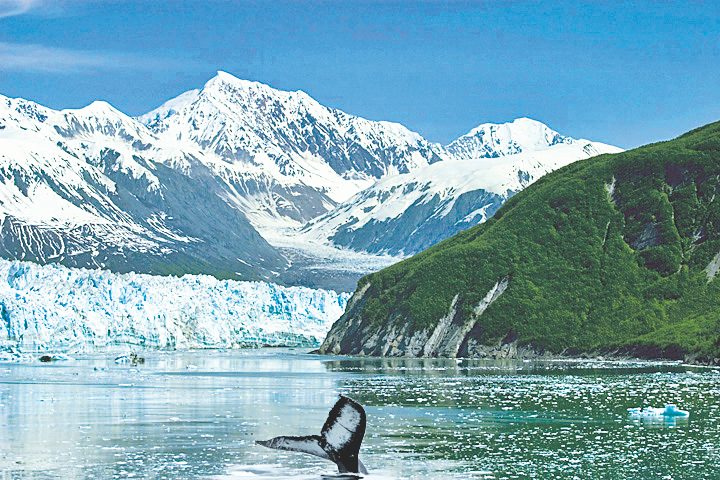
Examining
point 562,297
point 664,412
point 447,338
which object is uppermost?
point 562,297

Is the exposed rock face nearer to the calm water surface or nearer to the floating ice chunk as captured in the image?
the calm water surface

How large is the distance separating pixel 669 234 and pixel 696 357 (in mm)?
50696

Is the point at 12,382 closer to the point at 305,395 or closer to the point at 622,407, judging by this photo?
the point at 305,395

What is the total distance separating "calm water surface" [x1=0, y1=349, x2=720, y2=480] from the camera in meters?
49.2

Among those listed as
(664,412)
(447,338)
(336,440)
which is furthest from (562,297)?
(336,440)

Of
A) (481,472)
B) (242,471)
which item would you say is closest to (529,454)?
(481,472)

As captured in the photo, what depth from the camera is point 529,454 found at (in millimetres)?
54062

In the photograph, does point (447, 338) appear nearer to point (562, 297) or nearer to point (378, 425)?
point (562, 297)

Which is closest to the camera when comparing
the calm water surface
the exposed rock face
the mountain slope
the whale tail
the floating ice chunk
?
the whale tail

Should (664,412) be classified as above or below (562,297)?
below

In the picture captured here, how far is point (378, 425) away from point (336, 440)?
2423 centimetres

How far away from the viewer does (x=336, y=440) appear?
139 feet

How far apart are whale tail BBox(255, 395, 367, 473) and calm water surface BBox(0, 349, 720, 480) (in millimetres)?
2642

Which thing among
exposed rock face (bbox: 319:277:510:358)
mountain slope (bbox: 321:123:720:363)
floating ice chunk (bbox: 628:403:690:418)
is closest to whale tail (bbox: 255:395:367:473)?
floating ice chunk (bbox: 628:403:690:418)
